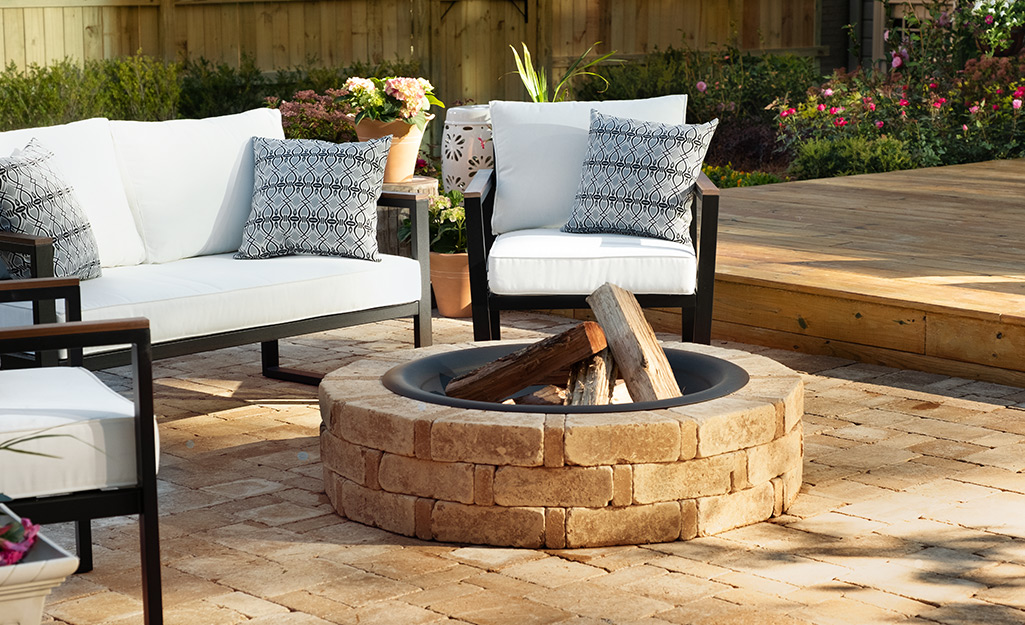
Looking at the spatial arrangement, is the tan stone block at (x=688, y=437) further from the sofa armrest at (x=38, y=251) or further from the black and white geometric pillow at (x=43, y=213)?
the black and white geometric pillow at (x=43, y=213)

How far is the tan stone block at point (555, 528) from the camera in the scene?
307 centimetres

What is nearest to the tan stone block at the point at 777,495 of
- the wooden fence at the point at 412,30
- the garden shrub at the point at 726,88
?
the wooden fence at the point at 412,30

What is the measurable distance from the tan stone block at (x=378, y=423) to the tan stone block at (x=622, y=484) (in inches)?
18.8

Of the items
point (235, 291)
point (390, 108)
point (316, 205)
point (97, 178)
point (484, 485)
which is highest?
point (390, 108)

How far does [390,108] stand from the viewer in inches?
246

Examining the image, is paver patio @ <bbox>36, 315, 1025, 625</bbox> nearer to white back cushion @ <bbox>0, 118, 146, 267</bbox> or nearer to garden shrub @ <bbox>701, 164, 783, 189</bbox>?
white back cushion @ <bbox>0, 118, 146, 267</bbox>

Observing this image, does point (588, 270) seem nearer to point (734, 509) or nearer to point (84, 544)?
point (734, 509)

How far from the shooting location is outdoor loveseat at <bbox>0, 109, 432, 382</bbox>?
12.9 feet

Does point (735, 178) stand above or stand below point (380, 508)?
above

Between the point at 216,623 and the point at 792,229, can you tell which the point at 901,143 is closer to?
the point at 792,229

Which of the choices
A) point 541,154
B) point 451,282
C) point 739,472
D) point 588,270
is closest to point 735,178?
point 451,282

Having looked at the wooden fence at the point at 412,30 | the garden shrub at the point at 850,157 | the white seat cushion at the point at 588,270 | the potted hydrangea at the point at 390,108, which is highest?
the wooden fence at the point at 412,30

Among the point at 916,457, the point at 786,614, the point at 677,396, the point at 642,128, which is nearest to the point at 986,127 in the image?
the point at 642,128

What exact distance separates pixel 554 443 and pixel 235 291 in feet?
4.80
